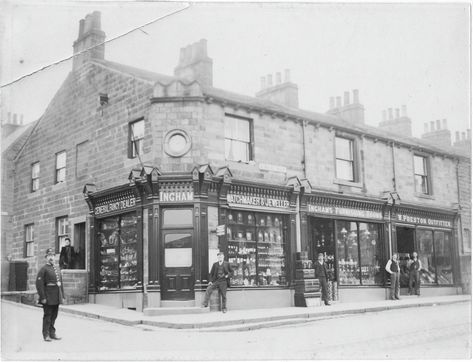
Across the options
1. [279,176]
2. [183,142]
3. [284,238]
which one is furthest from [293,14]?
[284,238]

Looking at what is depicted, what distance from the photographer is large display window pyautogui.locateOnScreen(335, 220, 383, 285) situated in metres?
21.3

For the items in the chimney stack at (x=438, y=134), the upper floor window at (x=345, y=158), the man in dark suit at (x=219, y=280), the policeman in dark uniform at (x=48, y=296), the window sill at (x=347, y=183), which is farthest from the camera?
the chimney stack at (x=438, y=134)

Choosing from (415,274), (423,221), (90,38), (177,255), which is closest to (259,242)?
(177,255)

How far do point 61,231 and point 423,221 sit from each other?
547 inches

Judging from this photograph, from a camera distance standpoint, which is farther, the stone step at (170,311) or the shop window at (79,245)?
the shop window at (79,245)

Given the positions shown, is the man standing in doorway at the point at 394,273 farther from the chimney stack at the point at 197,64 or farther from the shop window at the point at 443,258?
the chimney stack at the point at 197,64

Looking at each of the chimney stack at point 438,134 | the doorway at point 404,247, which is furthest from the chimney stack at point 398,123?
the doorway at point 404,247

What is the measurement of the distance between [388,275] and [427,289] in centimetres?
241

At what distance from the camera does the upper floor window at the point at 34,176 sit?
23.2 m

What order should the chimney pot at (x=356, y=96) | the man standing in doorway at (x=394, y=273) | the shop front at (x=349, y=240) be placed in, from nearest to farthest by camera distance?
the shop front at (x=349, y=240) < the man standing in doorway at (x=394, y=273) < the chimney pot at (x=356, y=96)

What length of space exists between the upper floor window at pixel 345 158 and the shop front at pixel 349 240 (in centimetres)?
99

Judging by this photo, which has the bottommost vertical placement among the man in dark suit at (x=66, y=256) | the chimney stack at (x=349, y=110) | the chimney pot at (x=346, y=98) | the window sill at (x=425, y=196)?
the man in dark suit at (x=66, y=256)

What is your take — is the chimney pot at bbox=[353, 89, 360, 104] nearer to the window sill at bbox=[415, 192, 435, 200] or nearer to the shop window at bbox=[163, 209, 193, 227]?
the window sill at bbox=[415, 192, 435, 200]

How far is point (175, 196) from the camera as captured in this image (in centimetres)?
1722
